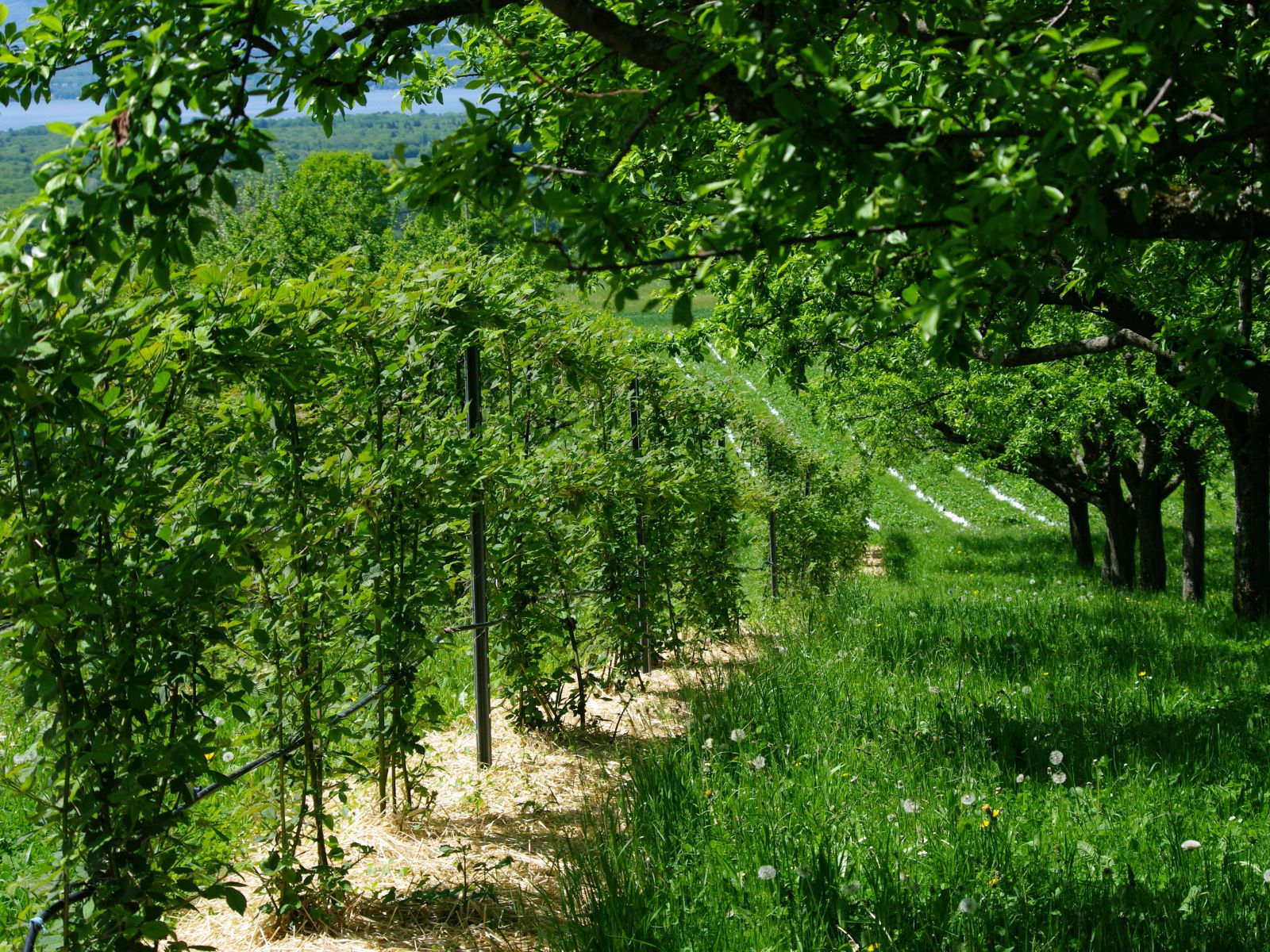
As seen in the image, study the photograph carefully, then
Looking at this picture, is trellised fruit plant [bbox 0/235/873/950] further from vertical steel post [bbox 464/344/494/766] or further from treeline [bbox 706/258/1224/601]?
treeline [bbox 706/258/1224/601]

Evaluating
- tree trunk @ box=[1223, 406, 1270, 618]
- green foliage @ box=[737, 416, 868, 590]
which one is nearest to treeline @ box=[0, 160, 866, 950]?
tree trunk @ box=[1223, 406, 1270, 618]

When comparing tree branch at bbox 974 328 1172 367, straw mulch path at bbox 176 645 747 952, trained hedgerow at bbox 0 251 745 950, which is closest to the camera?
trained hedgerow at bbox 0 251 745 950

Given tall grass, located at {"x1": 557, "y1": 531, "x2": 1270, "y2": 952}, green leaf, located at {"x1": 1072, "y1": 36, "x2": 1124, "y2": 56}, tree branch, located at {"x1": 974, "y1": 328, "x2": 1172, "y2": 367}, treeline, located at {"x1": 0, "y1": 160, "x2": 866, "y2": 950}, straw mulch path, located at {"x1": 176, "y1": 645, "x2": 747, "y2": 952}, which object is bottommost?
straw mulch path, located at {"x1": 176, "y1": 645, "x2": 747, "y2": 952}

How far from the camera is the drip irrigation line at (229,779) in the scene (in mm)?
2607

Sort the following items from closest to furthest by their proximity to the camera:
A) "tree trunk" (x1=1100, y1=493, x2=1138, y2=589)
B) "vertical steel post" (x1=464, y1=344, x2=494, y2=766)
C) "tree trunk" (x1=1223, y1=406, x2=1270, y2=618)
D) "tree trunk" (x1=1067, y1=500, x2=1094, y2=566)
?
1. "vertical steel post" (x1=464, y1=344, x2=494, y2=766)
2. "tree trunk" (x1=1223, y1=406, x2=1270, y2=618)
3. "tree trunk" (x1=1100, y1=493, x2=1138, y2=589)
4. "tree trunk" (x1=1067, y1=500, x2=1094, y2=566)

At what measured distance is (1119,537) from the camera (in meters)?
13.5

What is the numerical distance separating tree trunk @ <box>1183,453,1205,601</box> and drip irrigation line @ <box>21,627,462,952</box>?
27.3 ft

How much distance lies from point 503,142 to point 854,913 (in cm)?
234

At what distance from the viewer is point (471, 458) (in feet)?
13.7

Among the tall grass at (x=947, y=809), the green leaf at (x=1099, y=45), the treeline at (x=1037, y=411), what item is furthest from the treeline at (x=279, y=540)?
the green leaf at (x=1099, y=45)

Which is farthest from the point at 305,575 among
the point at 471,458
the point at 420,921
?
the point at 420,921

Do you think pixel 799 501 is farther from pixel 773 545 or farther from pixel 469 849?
pixel 469 849

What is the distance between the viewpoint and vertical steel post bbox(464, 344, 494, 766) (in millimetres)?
5426

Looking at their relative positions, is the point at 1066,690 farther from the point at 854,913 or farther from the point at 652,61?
the point at 652,61
